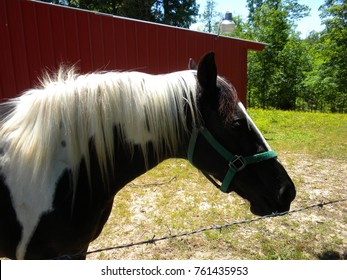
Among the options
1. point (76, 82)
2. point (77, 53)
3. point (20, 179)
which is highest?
point (77, 53)

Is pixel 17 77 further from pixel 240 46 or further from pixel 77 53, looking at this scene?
pixel 240 46

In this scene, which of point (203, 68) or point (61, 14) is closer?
point (203, 68)

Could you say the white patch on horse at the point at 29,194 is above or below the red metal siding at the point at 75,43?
below

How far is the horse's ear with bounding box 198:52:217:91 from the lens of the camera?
1.25 metres

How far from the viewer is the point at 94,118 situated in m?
1.26

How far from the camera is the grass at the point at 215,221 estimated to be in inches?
112

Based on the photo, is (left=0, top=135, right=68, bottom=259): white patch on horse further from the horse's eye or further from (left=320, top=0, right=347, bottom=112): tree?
(left=320, top=0, right=347, bottom=112): tree

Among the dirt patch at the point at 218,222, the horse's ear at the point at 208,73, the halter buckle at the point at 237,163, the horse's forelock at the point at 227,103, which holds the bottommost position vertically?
the dirt patch at the point at 218,222

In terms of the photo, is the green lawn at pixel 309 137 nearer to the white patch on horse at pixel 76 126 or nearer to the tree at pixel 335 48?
the white patch on horse at pixel 76 126

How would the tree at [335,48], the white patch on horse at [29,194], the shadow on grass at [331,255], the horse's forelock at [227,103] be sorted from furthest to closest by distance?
1. the tree at [335,48]
2. the shadow on grass at [331,255]
3. the horse's forelock at [227,103]
4. the white patch on horse at [29,194]

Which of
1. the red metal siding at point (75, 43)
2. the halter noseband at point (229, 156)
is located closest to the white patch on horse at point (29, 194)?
the halter noseband at point (229, 156)

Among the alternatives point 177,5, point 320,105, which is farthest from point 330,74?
point 177,5

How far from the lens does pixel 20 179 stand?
4.00 ft

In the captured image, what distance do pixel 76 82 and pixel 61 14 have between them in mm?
3811
